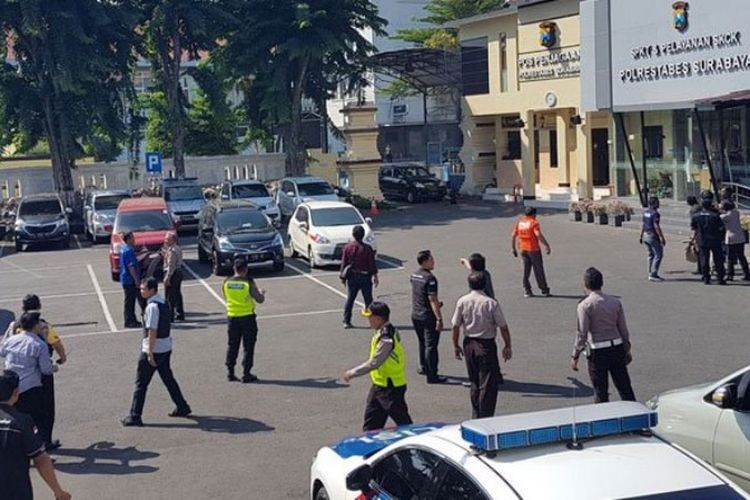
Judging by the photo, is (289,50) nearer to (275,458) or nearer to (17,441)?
(275,458)

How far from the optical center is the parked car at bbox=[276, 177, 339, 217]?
37000 millimetres

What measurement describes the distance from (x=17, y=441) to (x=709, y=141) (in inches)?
1045

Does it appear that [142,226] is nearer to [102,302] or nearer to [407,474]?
[102,302]

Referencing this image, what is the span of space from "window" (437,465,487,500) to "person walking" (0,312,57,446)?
633 cm

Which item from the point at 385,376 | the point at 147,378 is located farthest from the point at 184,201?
the point at 385,376

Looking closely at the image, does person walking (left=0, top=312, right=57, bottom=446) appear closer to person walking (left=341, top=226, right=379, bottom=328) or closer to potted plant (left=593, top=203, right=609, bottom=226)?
person walking (left=341, top=226, right=379, bottom=328)

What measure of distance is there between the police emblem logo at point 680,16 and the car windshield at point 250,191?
49.2ft

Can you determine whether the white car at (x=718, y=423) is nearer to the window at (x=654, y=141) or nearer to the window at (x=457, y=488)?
the window at (x=457, y=488)

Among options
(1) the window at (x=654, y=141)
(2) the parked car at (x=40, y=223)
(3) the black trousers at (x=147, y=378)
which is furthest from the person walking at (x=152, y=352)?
(1) the window at (x=654, y=141)

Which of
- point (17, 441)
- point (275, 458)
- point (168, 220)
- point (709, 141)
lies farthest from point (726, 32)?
point (17, 441)

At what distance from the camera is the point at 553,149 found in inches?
1656

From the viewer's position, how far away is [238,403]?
13547 mm

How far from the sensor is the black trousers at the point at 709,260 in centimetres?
2070

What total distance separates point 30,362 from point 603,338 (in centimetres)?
598
